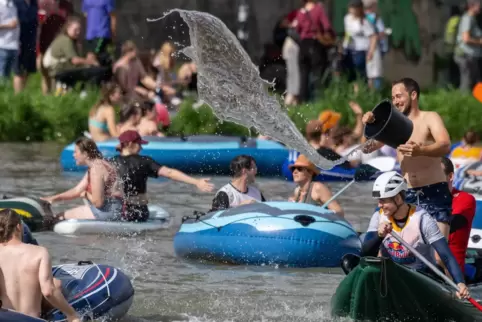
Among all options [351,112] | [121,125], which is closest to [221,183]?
[121,125]

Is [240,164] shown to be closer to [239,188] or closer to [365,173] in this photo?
[239,188]

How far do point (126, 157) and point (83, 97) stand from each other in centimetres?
632

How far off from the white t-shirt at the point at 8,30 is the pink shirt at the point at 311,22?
13.2 ft

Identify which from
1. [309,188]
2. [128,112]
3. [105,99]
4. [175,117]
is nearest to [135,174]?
[309,188]

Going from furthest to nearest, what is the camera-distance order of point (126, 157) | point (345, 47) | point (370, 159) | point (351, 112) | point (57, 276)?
point (345, 47) → point (351, 112) → point (370, 159) → point (126, 157) → point (57, 276)

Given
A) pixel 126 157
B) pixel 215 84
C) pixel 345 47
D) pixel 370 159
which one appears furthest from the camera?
pixel 345 47

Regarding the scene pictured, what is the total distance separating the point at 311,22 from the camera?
2014 centimetres

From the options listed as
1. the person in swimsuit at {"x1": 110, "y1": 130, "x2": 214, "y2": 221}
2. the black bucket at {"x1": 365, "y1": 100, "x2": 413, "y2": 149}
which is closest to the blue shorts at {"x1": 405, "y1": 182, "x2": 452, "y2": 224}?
the black bucket at {"x1": 365, "y1": 100, "x2": 413, "y2": 149}

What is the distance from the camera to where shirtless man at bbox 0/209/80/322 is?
859 centimetres

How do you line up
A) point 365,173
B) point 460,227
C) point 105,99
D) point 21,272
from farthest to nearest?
point 105,99
point 365,173
point 460,227
point 21,272

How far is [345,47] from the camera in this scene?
Result: 814 inches

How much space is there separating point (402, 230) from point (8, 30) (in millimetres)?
11320

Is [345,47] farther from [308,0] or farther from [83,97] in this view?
[83,97]

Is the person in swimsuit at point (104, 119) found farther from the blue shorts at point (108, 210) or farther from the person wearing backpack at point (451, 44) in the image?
the person wearing backpack at point (451, 44)
